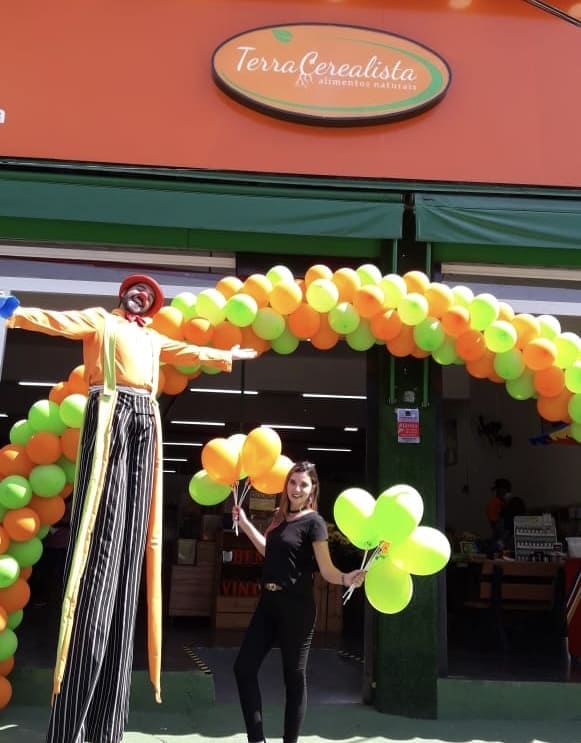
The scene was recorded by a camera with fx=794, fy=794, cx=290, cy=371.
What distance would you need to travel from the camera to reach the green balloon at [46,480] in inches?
167

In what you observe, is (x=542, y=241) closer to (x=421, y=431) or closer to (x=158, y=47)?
(x=421, y=431)

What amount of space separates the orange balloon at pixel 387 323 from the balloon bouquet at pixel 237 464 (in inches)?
45.7

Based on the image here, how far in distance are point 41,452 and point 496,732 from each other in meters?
3.09

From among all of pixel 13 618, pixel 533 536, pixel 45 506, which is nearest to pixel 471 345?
pixel 45 506

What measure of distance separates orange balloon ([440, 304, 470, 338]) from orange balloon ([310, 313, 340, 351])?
646 millimetres

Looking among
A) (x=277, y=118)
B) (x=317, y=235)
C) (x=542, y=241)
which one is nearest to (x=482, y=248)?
(x=542, y=241)

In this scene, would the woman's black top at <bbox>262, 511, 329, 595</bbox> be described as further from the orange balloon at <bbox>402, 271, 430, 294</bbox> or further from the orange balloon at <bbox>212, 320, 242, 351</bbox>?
the orange balloon at <bbox>402, 271, 430, 294</bbox>

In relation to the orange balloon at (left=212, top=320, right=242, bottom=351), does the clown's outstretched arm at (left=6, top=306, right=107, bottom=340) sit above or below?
below

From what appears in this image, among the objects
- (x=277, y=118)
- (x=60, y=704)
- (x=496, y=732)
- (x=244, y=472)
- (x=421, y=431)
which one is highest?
(x=277, y=118)

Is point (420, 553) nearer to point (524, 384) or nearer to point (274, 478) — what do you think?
point (274, 478)

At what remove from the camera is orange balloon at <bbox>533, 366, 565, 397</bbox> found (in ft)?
15.0

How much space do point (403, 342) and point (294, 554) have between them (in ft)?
5.52

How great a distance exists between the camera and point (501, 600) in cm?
739

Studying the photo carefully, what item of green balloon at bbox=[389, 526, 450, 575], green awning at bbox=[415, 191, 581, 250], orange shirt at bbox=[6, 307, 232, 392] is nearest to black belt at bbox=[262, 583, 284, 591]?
green balloon at bbox=[389, 526, 450, 575]
